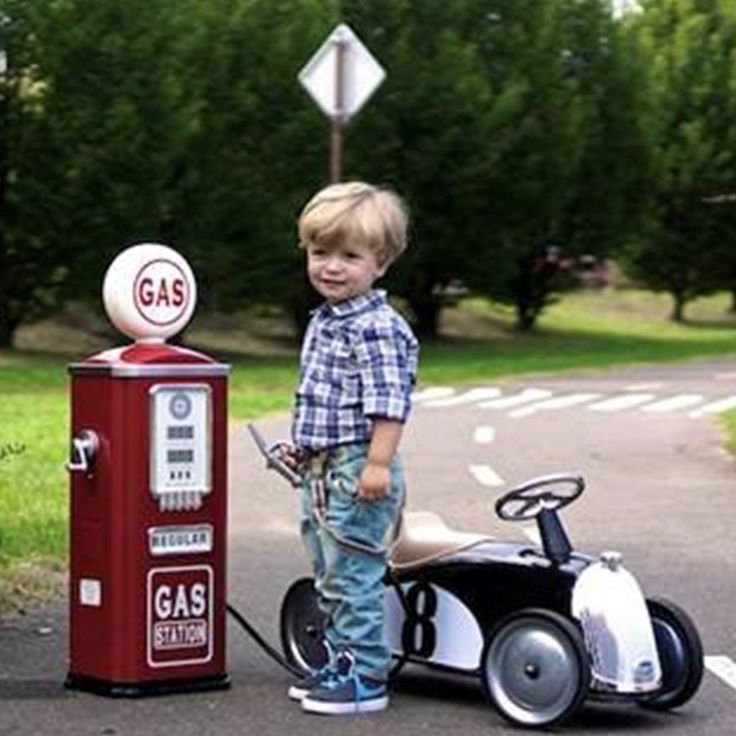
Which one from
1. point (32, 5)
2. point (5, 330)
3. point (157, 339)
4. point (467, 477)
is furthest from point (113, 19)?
point (157, 339)

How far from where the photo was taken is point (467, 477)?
53.7ft

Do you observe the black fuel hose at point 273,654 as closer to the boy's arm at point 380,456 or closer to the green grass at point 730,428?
the boy's arm at point 380,456

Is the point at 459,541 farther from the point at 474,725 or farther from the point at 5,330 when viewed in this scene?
the point at 5,330

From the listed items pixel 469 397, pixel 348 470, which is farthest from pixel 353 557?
pixel 469 397

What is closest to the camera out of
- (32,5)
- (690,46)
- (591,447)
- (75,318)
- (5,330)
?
(591,447)

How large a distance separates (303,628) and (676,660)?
142 cm

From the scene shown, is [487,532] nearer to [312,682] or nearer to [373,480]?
[312,682]

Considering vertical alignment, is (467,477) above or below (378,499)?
below

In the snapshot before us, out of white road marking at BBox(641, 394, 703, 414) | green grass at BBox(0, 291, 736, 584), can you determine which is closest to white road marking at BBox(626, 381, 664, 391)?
white road marking at BBox(641, 394, 703, 414)

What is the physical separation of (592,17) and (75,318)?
475 inches

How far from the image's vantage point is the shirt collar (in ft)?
22.7

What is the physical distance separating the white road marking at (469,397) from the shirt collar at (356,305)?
18864 millimetres

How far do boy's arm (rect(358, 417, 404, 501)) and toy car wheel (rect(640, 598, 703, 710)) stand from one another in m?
1.06

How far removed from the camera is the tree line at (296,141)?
34.6 m
